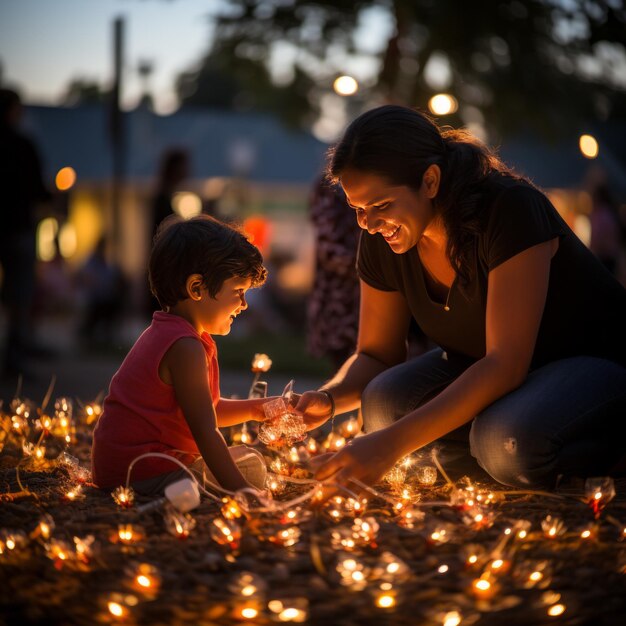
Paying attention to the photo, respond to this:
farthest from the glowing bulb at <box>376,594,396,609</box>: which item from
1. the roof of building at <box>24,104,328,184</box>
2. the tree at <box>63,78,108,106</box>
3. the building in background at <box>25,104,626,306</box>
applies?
the tree at <box>63,78,108,106</box>

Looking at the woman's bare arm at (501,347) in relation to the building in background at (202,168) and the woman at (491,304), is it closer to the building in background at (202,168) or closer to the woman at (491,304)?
the woman at (491,304)

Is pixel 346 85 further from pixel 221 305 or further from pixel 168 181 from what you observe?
pixel 221 305

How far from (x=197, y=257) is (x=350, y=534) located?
3.52 feet

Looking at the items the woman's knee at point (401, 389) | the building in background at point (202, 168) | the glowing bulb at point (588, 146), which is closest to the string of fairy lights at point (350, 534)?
the woman's knee at point (401, 389)

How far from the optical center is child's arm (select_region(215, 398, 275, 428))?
3469 millimetres

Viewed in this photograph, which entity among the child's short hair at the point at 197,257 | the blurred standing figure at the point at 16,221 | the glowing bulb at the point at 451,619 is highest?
the child's short hair at the point at 197,257

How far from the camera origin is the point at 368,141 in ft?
10.0

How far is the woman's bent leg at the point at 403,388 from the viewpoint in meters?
3.64

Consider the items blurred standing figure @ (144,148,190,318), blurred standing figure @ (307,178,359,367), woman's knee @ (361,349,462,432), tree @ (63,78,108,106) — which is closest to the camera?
woman's knee @ (361,349,462,432)

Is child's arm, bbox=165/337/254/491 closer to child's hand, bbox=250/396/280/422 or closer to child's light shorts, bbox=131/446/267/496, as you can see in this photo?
child's light shorts, bbox=131/446/267/496

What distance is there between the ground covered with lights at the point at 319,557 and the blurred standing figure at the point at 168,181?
4.27 metres

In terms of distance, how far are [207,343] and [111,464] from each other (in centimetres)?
51

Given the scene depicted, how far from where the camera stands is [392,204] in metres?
3.09

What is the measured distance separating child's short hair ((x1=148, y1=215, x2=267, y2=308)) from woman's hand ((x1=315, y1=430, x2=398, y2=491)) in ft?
2.43
